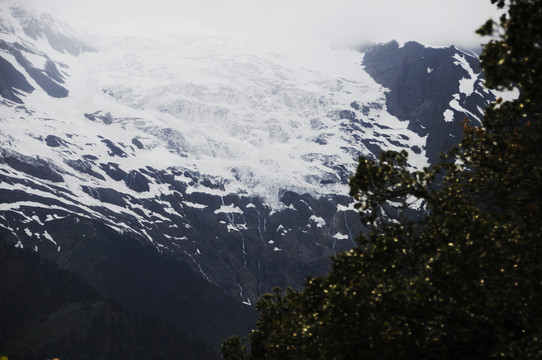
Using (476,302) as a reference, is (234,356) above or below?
below

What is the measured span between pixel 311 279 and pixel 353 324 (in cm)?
441

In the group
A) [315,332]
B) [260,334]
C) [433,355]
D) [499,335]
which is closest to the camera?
[499,335]

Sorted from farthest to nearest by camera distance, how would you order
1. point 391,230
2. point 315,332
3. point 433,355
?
point 391,230, point 315,332, point 433,355

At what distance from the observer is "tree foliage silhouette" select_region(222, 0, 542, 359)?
21375 millimetres

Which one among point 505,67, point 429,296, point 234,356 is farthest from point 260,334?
point 505,67

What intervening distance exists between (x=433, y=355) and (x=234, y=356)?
23.9 metres

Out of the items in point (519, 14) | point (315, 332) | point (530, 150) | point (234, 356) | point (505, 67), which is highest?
point (519, 14)

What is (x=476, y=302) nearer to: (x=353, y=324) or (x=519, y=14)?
(x=353, y=324)

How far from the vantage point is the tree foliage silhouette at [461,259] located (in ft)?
70.1

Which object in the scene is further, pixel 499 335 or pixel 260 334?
pixel 260 334

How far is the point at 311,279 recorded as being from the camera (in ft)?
92.6

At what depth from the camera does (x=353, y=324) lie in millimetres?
24312

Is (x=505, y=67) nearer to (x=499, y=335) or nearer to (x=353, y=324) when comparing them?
(x=499, y=335)

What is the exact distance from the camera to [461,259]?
2191cm
